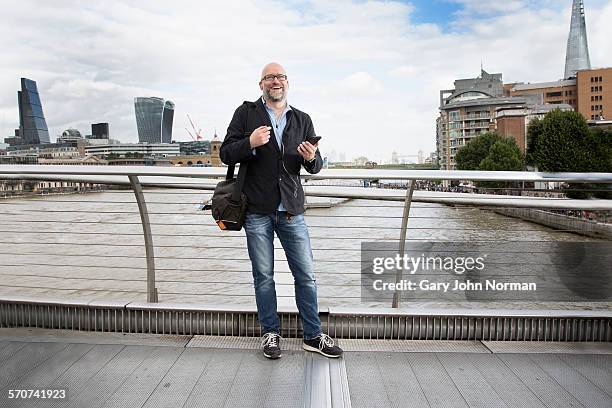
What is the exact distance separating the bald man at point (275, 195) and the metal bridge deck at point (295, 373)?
134 millimetres

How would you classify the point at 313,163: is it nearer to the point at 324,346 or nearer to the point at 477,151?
the point at 324,346

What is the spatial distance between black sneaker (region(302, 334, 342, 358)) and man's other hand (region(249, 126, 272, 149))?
2.82 feet

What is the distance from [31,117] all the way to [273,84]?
463 feet

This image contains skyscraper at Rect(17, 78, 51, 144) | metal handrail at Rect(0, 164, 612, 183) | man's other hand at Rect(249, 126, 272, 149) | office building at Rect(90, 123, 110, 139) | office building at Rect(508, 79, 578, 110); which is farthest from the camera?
office building at Rect(90, 123, 110, 139)

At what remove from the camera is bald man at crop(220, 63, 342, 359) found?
2088 mm

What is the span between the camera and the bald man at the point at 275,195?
2.09 meters

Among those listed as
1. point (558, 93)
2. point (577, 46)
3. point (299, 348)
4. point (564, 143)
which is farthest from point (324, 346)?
point (577, 46)

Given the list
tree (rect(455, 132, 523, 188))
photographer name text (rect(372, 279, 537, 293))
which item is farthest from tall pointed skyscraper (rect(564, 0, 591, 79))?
photographer name text (rect(372, 279, 537, 293))

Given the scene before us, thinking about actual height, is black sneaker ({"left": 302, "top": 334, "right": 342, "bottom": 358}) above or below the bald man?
below

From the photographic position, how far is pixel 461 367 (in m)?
1.97

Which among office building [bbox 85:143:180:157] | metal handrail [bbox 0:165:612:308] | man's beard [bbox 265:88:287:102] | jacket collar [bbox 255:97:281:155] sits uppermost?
office building [bbox 85:143:180:157]

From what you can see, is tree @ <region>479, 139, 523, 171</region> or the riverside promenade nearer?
the riverside promenade

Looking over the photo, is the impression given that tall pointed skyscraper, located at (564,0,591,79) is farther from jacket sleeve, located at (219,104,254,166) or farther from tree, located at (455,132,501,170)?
jacket sleeve, located at (219,104,254,166)

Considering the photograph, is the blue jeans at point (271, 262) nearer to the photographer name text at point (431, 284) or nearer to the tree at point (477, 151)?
the photographer name text at point (431, 284)
